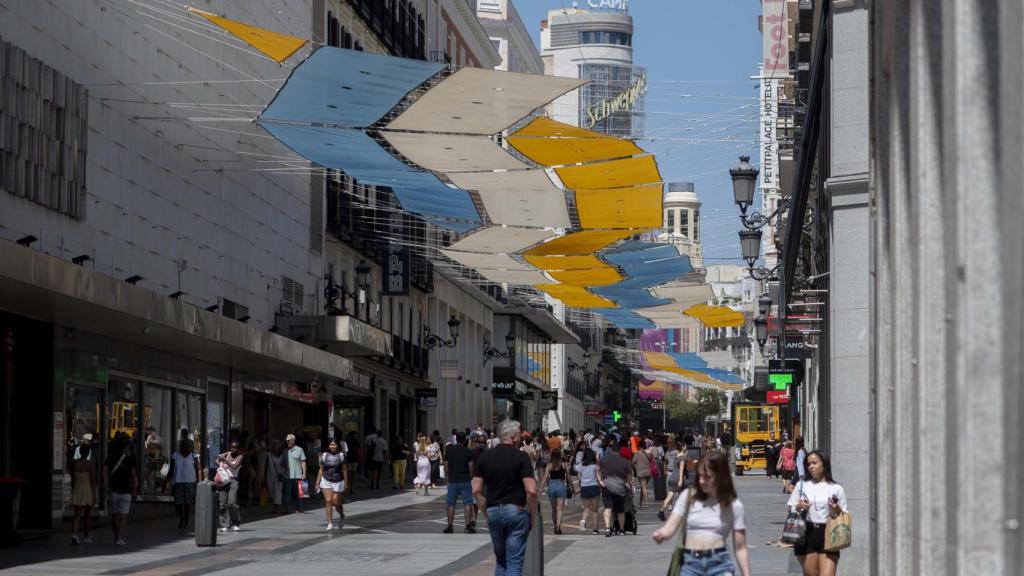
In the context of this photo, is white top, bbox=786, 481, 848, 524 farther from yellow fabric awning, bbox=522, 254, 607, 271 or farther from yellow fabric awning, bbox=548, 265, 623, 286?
yellow fabric awning, bbox=548, 265, 623, 286

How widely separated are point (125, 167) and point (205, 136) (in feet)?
18.2

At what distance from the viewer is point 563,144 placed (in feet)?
77.9

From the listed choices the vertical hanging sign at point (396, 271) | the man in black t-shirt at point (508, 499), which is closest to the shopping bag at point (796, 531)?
the man in black t-shirt at point (508, 499)

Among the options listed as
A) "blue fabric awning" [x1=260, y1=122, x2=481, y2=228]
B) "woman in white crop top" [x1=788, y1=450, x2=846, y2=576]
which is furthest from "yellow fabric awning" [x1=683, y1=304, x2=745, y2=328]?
"woman in white crop top" [x1=788, y1=450, x2=846, y2=576]

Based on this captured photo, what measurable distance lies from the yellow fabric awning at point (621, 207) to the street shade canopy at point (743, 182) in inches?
51.2

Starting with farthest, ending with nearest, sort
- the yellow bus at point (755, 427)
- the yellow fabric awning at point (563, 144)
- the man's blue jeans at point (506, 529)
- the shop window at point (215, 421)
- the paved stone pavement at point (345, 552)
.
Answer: the yellow bus at point (755, 427) → the shop window at point (215, 421) → the yellow fabric awning at point (563, 144) → the paved stone pavement at point (345, 552) → the man's blue jeans at point (506, 529)

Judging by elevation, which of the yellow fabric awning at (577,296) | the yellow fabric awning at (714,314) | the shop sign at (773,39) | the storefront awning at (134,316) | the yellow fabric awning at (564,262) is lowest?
the storefront awning at (134,316)

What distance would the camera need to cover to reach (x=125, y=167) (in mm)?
28797

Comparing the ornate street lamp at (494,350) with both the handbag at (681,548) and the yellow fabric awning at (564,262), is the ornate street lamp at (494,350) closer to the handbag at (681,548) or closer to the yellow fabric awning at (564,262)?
the yellow fabric awning at (564,262)

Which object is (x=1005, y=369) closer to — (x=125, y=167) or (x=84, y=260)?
(x=84, y=260)

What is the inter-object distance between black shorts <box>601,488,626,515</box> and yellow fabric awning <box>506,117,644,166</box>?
5.43 metres

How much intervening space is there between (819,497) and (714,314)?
101 feet

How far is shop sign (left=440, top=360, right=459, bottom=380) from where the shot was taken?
6077cm

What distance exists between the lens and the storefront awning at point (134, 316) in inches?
819
